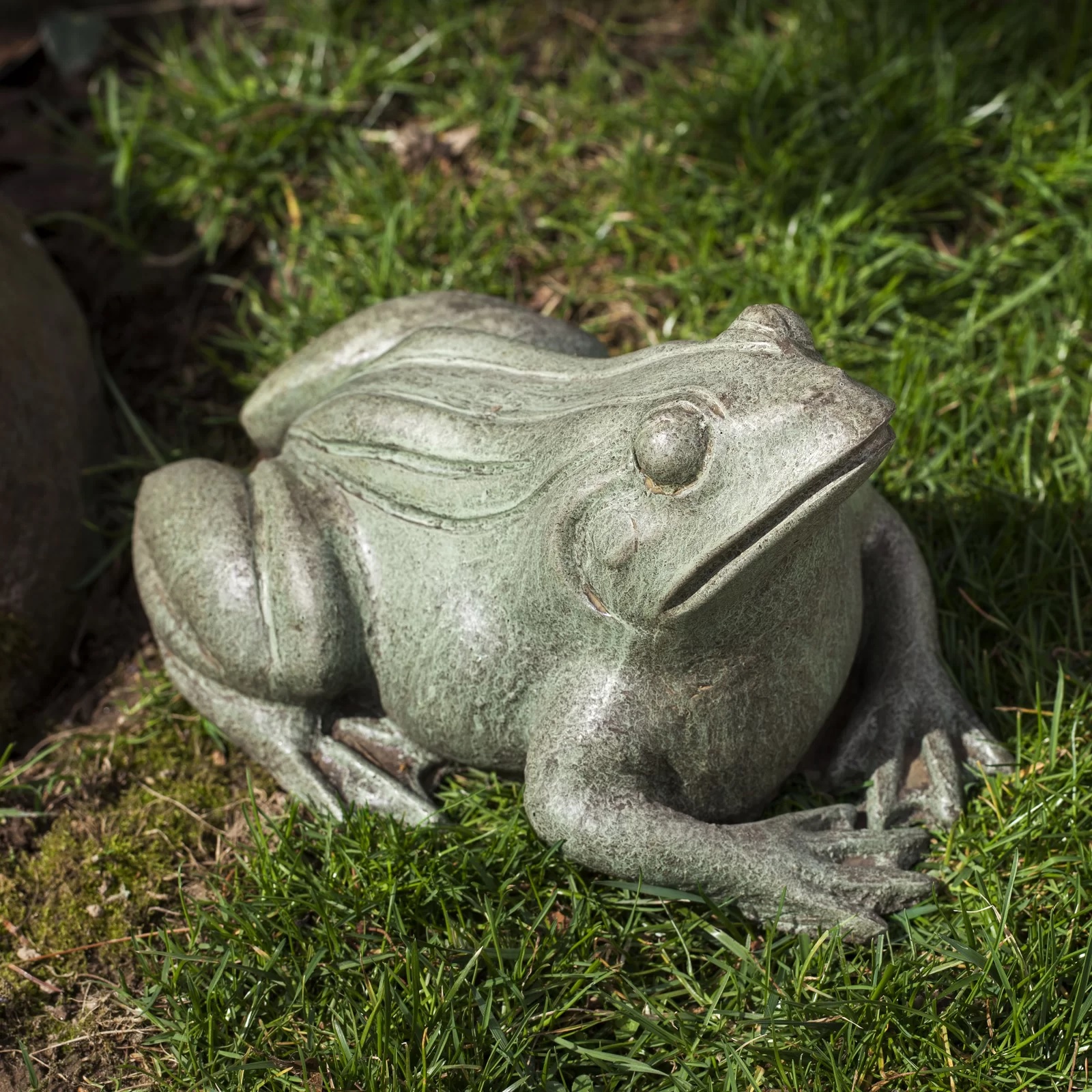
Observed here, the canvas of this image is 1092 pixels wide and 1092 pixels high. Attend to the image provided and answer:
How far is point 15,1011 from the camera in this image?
123 inches

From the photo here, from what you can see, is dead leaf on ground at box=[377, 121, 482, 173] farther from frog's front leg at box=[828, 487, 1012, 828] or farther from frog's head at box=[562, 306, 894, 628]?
frog's head at box=[562, 306, 894, 628]

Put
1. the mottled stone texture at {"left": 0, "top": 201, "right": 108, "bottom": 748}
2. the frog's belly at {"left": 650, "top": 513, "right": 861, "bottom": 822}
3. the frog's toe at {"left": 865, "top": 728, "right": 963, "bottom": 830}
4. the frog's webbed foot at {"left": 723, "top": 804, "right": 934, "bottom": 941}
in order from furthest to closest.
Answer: the mottled stone texture at {"left": 0, "top": 201, "right": 108, "bottom": 748}, the frog's toe at {"left": 865, "top": 728, "right": 963, "bottom": 830}, the frog's webbed foot at {"left": 723, "top": 804, "right": 934, "bottom": 941}, the frog's belly at {"left": 650, "top": 513, "right": 861, "bottom": 822}

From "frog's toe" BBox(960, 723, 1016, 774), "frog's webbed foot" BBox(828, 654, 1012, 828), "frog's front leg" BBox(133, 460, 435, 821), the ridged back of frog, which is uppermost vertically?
the ridged back of frog

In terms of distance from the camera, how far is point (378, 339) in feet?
11.3

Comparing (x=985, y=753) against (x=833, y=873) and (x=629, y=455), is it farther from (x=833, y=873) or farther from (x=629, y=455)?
A: (x=629, y=455)

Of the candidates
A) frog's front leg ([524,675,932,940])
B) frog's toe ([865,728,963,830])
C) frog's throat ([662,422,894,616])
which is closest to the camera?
frog's throat ([662,422,894,616])

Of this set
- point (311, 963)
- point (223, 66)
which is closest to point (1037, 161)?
point (223, 66)

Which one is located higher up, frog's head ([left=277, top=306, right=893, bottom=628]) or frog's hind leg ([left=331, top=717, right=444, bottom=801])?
frog's head ([left=277, top=306, right=893, bottom=628])

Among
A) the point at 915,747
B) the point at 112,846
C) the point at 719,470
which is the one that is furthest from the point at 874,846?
the point at 112,846

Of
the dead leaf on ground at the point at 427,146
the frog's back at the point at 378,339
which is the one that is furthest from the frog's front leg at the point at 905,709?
the dead leaf on ground at the point at 427,146

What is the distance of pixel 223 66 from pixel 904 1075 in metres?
4.33

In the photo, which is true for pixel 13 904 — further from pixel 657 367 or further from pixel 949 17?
pixel 949 17

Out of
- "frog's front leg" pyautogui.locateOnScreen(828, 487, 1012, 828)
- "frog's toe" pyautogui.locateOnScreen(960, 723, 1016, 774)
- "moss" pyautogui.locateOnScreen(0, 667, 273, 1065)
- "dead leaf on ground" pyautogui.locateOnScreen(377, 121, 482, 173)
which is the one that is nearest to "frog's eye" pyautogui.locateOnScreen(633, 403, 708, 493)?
"frog's front leg" pyautogui.locateOnScreen(828, 487, 1012, 828)

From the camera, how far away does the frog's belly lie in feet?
8.74
